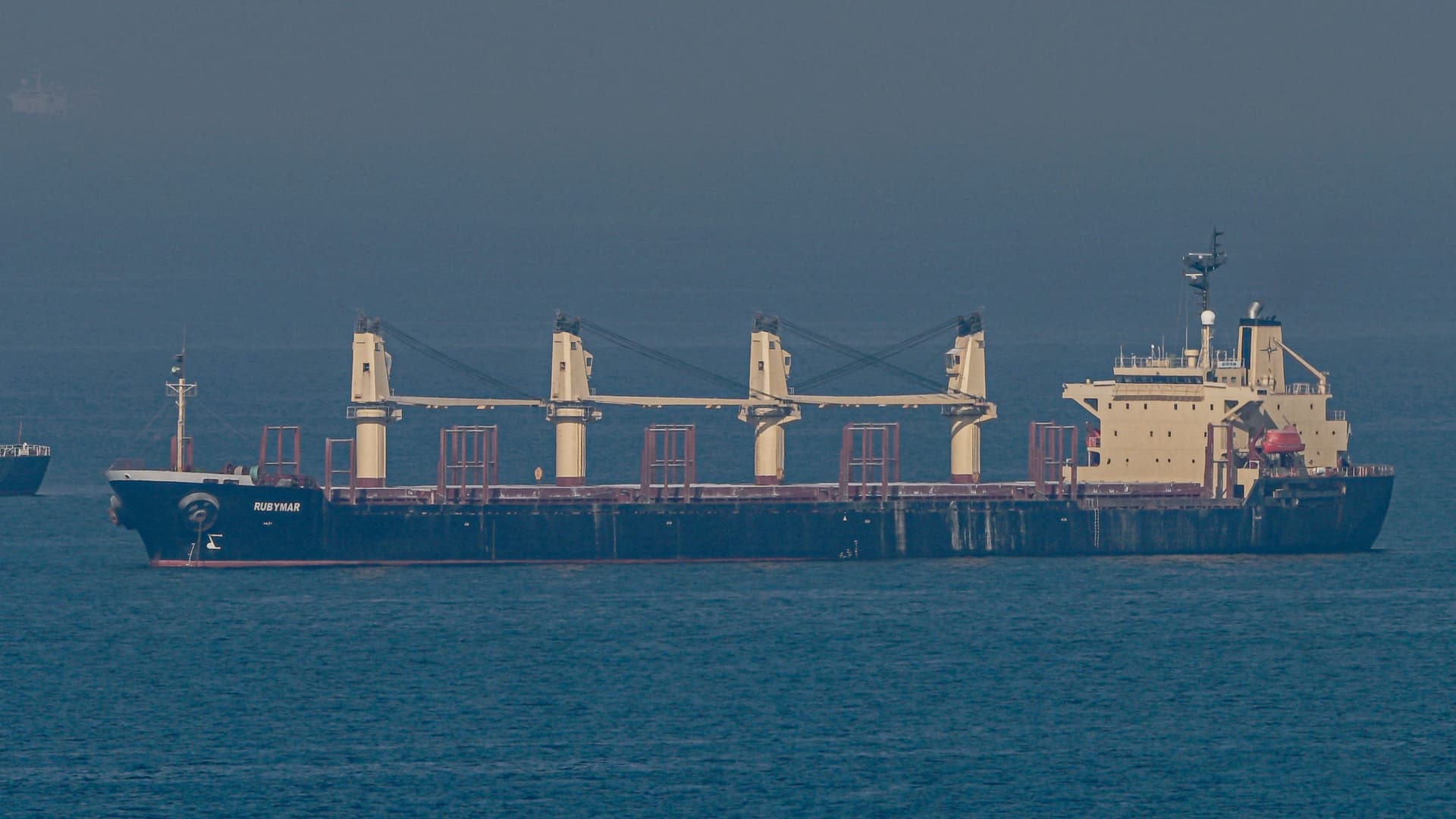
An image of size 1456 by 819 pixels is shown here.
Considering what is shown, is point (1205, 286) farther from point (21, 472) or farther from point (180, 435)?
point (21, 472)

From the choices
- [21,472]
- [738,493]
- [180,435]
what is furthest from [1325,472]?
[21,472]

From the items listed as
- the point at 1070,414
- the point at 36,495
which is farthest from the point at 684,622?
the point at 1070,414

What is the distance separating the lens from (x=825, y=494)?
99.2 metres

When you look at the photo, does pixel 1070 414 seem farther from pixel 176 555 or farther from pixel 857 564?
pixel 176 555

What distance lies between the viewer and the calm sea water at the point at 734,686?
210 ft

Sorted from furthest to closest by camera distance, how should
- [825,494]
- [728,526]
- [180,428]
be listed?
[825,494] → [728,526] → [180,428]

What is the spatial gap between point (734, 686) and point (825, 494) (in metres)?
25.0

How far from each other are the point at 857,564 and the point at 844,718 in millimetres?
26528

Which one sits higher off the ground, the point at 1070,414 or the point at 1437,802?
the point at 1070,414

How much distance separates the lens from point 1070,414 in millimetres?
162375

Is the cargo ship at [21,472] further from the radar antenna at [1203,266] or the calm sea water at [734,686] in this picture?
the radar antenna at [1203,266]

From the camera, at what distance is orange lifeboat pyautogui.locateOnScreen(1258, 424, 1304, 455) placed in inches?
3989

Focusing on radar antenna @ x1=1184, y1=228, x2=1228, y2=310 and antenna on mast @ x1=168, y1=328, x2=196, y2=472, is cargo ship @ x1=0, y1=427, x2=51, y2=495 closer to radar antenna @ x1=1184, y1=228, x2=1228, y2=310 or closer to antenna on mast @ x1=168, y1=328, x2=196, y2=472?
antenna on mast @ x1=168, y1=328, x2=196, y2=472

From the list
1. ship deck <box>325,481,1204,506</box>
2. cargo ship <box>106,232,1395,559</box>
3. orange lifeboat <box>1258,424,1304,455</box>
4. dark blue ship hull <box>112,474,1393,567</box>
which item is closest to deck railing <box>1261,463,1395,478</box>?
cargo ship <box>106,232,1395,559</box>
